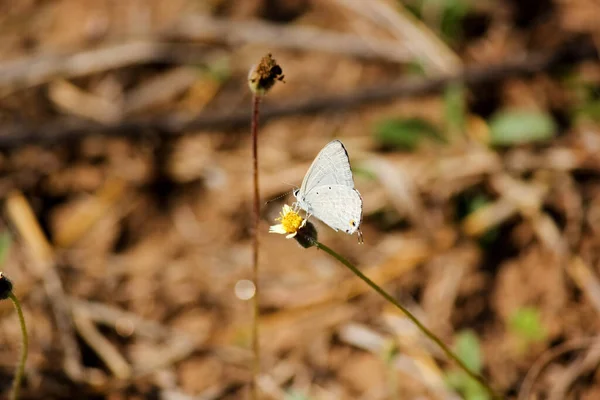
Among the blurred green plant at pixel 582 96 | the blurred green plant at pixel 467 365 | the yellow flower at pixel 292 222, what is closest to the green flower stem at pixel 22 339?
the yellow flower at pixel 292 222

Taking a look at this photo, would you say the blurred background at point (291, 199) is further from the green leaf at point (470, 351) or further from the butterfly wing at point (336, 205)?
the butterfly wing at point (336, 205)

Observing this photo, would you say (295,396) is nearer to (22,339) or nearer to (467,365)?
(467,365)

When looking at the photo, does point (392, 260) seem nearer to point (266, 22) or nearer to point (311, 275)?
point (311, 275)

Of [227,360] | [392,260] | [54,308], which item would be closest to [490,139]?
[392,260]

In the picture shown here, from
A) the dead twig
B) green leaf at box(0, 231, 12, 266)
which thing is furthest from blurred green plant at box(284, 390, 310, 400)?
the dead twig

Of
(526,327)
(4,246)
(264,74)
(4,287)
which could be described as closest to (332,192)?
(264,74)
